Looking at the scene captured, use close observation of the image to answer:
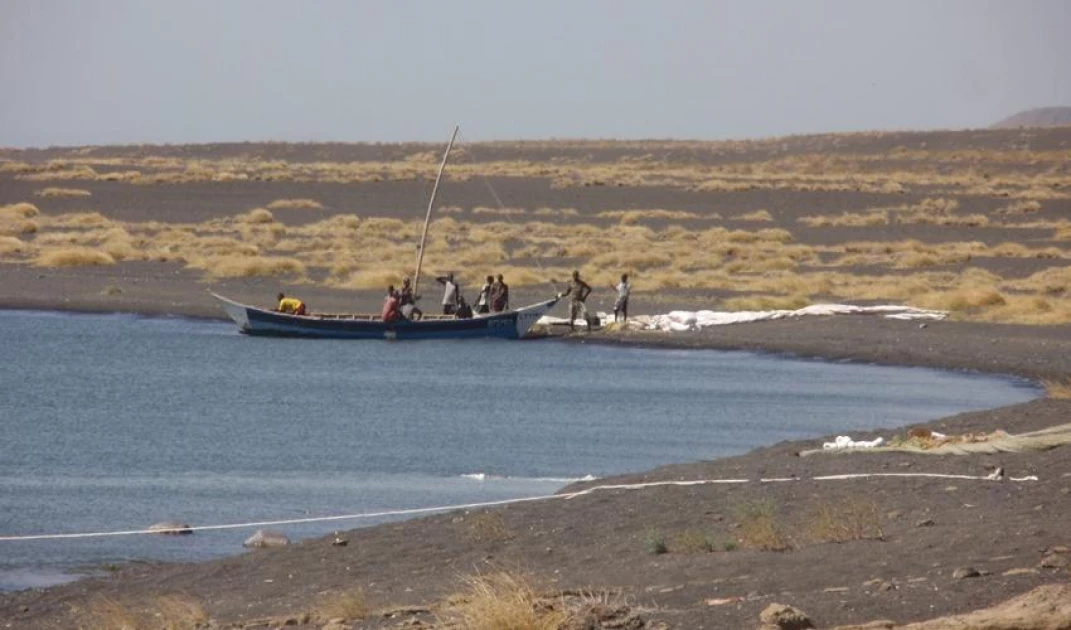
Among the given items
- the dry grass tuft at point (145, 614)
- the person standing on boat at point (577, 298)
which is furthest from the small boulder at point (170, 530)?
the person standing on boat at point (577, 298)

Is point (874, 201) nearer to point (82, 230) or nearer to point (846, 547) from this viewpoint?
point (82, 230)

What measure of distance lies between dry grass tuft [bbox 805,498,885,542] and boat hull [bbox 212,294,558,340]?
2599 centimetres

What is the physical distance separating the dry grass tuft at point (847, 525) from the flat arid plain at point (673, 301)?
0.04m

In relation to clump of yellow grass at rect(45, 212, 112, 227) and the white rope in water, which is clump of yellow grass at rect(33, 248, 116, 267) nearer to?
clump of yellow grass at rect(45, 212, 112, 227)

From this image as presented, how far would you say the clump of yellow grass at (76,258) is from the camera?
52062 mm

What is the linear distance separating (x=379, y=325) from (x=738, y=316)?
9.16 m

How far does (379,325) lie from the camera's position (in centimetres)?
3950

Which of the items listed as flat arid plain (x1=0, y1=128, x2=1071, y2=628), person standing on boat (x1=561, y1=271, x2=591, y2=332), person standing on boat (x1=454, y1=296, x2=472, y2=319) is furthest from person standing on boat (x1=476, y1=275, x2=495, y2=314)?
flat arid plain (x1=0, y1=128, x2=1071, y2=628)

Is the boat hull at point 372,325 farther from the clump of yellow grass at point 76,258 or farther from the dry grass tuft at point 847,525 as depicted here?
the dry grass tuft at point 847,525

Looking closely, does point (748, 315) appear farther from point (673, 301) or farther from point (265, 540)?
point (265, 540)

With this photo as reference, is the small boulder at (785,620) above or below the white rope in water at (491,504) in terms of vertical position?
above

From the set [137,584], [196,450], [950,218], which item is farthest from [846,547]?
[950,218]

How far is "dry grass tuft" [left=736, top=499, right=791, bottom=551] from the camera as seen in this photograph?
42.8ft

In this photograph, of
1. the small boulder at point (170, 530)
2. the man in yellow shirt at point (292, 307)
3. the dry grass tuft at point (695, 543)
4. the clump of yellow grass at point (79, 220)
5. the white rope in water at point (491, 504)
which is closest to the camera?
the dry grass tuft at point (695, 543)
